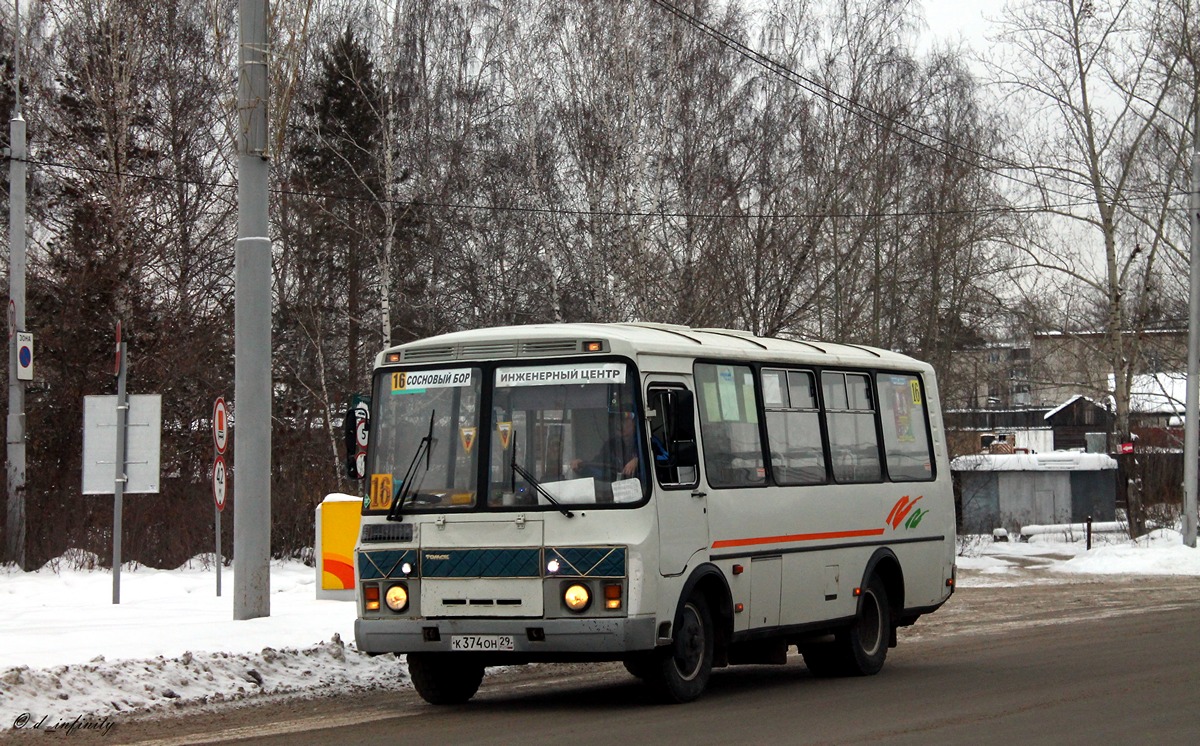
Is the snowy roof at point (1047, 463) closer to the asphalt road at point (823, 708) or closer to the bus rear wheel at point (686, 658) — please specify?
the asphalt road at point (823, 708)

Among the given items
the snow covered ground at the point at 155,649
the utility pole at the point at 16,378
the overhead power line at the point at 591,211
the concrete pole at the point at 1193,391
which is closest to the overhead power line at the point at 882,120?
the overhead power line at the point at 591,211

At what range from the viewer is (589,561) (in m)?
10.6

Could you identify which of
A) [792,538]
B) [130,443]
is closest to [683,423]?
[792,538]

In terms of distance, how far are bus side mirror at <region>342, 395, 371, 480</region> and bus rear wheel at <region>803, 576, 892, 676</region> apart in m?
4.56

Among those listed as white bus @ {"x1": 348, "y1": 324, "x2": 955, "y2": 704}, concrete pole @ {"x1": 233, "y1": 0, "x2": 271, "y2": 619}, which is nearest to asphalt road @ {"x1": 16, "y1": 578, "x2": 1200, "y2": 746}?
white bus @ {"x1": 348, "y1": 324, "x2": 955, "y2": 704}

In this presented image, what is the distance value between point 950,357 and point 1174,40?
1029 cm

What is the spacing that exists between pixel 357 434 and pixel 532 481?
2157 mm

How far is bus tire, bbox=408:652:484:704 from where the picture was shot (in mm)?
11544

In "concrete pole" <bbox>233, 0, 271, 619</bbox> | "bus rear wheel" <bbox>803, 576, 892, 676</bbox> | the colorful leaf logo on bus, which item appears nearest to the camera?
"bus rear wheel" <bbox>803, 576, 892, 676</bbox>

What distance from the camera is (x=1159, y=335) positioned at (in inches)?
1918

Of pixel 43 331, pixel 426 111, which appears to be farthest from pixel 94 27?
pixel 43 331

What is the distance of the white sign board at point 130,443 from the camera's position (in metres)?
16.7

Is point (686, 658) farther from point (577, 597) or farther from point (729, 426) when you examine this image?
point (729, 426)

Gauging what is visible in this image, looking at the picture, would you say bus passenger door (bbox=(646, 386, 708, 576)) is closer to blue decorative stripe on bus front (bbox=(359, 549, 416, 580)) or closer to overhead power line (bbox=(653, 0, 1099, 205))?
blue decorative stripe on bus front (bbox=(359, 549, 416, 580))
